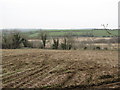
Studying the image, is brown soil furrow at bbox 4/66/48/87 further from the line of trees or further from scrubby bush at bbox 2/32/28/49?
scrubby bush at bbox 2/32/28/49

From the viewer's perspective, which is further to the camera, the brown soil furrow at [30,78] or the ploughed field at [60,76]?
the brown soil furrow at [30,78]

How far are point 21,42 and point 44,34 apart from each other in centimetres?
524

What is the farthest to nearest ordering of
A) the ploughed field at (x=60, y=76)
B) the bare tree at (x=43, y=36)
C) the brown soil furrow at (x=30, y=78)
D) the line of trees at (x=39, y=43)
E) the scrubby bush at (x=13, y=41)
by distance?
the bare tree at (x=43, y=36)
the line of trees at (x=39, y=43)
the scrubby bush at (x=13, y=41)
the brown soil furrow at (x=30, y=78)
the ploughed field at (x=60, y=76)

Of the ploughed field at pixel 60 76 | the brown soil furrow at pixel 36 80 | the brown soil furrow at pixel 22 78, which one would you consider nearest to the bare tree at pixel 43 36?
the ploughed field at pixel 60 76

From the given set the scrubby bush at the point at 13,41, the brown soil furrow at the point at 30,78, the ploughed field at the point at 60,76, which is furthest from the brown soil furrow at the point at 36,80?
the scrubby bush at the point at 13,41

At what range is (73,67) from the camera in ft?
27.9

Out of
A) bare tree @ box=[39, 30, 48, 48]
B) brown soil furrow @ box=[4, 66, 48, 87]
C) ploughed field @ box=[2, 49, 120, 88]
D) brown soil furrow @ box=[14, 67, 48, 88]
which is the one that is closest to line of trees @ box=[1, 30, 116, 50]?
bare tree @ box=[39, 30, 48, 48]

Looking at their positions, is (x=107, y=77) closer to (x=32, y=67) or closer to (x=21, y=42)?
(x=32, y=67)

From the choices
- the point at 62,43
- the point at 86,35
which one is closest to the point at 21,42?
the point at 62,43

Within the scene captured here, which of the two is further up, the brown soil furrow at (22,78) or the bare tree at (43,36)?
the bare tree at (43,36)

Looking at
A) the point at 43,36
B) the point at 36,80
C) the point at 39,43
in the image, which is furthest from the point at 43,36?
the point at 36,80

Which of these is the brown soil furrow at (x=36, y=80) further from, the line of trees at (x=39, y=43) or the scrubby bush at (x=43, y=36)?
the scrubby bush at (x=43, y=36)

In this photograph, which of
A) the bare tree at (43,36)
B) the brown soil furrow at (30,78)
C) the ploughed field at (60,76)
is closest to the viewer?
the ploughed field at (60,76)

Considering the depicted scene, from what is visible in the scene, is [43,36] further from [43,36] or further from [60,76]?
[60,76]
